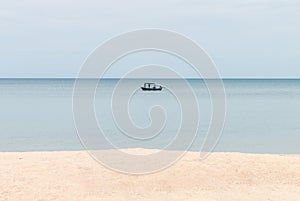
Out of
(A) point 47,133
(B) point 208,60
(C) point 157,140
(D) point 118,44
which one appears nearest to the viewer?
(D) point 118,44

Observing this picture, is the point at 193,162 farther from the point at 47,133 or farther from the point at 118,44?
A: the point at 47,133

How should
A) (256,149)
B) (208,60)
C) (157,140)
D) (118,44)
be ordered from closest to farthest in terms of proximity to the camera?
(118,44), (208,60), (256,149), (157,140)

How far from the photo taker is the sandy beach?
33.7 feet

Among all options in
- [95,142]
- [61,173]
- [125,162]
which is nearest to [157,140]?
[95,142]

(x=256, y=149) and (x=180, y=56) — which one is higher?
(x=180, y=56)

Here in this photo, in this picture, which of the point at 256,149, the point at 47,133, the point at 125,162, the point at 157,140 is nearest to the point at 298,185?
the point at 125,162

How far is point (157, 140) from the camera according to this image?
2411 centimetres

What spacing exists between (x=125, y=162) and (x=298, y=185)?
4.82 m

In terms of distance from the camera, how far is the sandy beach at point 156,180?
10.3 m

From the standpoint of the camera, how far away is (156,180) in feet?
37.3

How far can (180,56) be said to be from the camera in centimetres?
1158

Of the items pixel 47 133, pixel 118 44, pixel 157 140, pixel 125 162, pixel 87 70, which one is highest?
pixel 118 44

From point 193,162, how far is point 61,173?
382 cm

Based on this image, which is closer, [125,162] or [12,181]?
[12,181]
